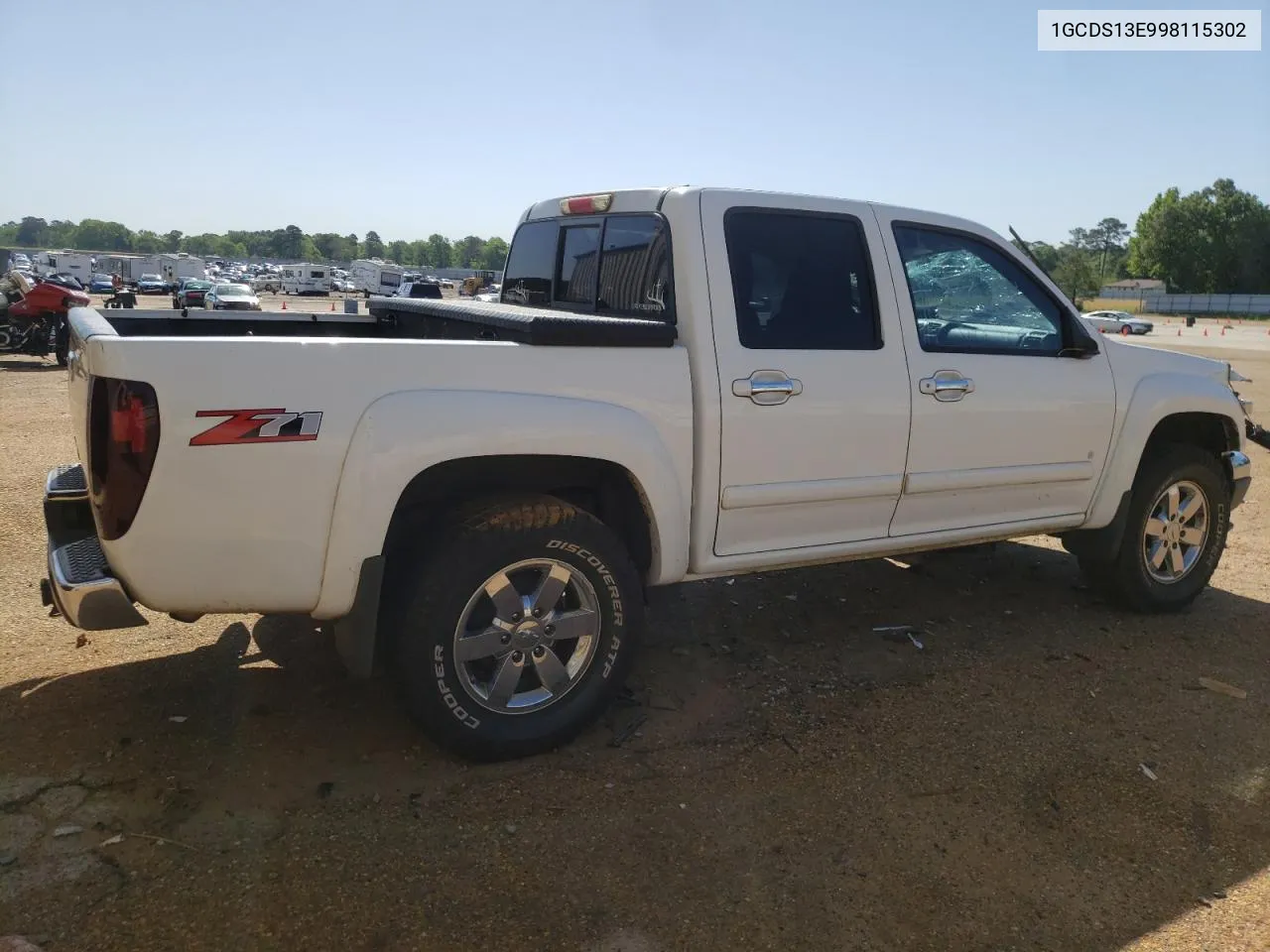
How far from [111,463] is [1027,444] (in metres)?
3.64

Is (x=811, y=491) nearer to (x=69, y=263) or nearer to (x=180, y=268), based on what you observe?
(x=180, y=268)

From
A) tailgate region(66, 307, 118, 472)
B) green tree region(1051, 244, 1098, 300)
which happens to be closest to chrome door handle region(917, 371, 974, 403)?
green tree region(1051, 244, 1098, 300)

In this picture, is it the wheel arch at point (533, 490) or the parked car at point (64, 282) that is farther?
the parked car at point (64, 282)

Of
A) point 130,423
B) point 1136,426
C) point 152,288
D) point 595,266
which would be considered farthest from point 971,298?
point 152,288

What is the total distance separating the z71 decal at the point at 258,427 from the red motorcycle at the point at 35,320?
604 inches

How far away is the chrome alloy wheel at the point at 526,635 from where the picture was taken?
10.2 ft

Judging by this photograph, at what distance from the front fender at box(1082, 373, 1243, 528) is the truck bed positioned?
8.45 ft

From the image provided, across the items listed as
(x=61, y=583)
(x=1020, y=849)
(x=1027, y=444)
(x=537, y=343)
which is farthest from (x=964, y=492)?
(x=61, y=583)

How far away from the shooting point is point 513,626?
3.17 meters

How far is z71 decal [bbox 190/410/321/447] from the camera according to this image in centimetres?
262

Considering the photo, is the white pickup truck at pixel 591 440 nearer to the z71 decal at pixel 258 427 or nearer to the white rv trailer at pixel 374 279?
the z71 decal at pixel 258 427

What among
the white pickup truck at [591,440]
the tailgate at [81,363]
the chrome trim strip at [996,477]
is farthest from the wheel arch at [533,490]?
the chrome trim strip at [996,477]

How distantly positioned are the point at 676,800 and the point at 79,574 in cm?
193

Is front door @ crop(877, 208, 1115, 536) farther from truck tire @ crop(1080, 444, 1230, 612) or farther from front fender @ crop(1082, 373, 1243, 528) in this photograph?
truck tire @ crop(1080, 444, 1230, 612)
